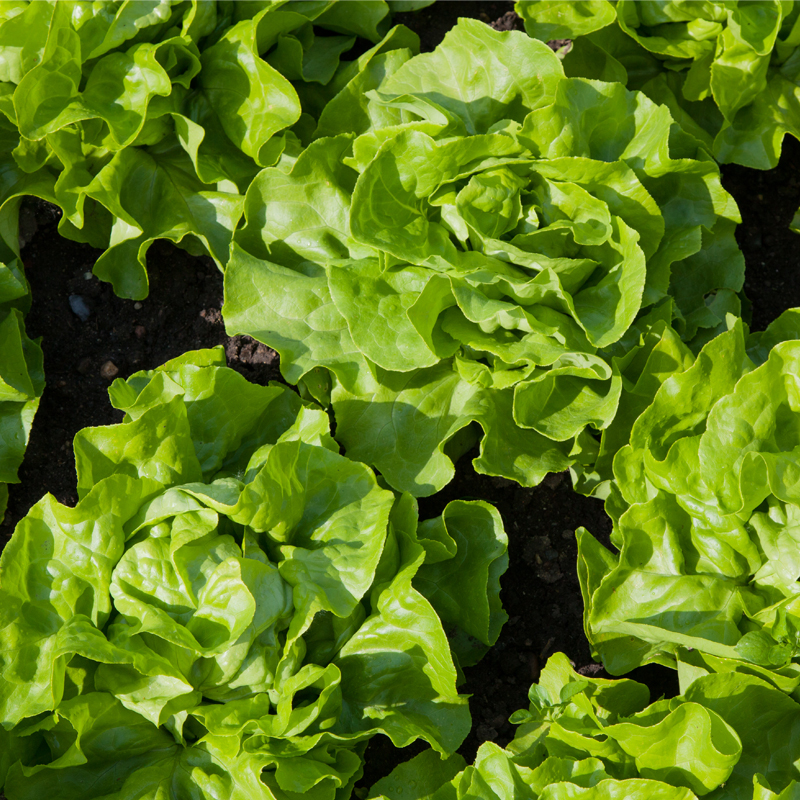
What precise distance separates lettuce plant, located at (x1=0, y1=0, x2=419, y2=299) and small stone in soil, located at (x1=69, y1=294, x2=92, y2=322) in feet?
0.82

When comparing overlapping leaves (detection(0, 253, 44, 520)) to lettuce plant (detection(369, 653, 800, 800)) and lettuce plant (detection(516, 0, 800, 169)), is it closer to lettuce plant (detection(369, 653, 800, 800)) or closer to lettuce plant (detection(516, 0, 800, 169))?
lettuce plant (detection(369, 653, 800, 800))

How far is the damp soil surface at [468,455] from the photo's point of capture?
3504 mm

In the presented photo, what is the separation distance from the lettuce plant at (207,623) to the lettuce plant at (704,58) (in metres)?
1.83

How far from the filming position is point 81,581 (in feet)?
9.09

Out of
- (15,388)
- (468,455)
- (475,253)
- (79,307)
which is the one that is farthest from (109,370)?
(475,253)

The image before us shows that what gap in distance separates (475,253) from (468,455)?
0.99 m

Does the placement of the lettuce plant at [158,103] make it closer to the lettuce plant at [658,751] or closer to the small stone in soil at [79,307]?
the small stone in soil at [79,307]

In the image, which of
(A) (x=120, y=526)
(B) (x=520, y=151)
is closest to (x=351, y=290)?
(B) (x=520, y=151)

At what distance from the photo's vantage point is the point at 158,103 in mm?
3277

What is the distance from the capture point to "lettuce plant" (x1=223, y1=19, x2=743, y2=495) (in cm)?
292

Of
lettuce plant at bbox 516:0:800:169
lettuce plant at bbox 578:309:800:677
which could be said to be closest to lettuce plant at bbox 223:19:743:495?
lettuce plant at bbox 578:309:800:677

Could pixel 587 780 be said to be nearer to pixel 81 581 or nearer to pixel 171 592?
pixel 171 592

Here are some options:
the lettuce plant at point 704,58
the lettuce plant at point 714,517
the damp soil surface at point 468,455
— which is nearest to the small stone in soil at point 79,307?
the damp soil surface at point 468,455

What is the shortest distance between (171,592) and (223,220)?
4.96 ft
